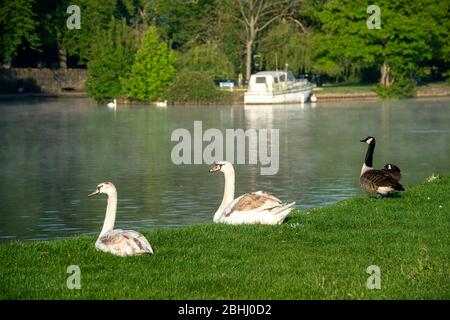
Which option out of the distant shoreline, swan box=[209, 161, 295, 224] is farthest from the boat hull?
swan box=[209, 161, 295, 224]

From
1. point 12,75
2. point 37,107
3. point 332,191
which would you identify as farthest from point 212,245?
point 12,75

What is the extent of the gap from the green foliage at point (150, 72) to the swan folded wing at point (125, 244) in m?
65.5

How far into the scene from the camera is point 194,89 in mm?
78625

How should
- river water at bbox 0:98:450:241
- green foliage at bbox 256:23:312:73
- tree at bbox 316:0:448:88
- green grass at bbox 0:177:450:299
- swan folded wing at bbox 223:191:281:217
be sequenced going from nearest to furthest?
1. green grass at bbox 0:177:450:299
2. swan folded wing at bbox 223:191:281:217
3. river water at bbox 0:98:450:241
4. tree at bbox 316:0:448:88
5. green foliage at bbox 256:23:312:73

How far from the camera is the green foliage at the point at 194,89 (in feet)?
255

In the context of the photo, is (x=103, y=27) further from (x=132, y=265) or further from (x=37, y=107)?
(x=132, y=265)

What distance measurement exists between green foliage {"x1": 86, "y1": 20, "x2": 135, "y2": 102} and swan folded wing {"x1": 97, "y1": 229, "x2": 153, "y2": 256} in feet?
218

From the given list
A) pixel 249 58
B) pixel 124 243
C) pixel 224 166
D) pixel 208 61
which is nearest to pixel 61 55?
pixel 249 58

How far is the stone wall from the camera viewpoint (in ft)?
306

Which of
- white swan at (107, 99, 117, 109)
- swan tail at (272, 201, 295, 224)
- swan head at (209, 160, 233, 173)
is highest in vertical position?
swan head at (209, 160, 233, 173)

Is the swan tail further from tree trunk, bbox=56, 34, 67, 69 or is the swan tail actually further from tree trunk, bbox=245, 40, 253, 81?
tree trunk, bbox=56, 34, 67, 69

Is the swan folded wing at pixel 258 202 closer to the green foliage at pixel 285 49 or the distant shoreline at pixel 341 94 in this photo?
the distant shoreline at pixel 341 94

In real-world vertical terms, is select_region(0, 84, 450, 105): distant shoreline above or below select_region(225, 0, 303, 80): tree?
below

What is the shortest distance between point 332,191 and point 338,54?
5900 centimetres
